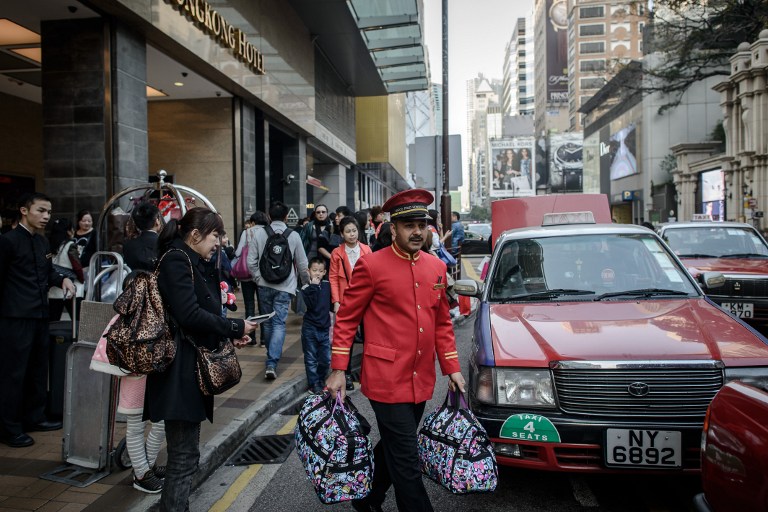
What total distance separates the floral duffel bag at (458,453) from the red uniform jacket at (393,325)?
168 millimetres

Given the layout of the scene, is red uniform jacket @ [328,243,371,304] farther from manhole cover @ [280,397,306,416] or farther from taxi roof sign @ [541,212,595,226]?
taxi roof sign @ [541,212,595,226]

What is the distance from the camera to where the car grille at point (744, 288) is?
7.13 meters

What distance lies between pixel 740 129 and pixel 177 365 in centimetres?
3478

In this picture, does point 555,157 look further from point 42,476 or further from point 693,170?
point 42,476

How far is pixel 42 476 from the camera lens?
12.4 ft

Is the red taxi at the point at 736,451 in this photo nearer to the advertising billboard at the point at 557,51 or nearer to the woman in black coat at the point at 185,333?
the woman in black coat at the point at 185,333

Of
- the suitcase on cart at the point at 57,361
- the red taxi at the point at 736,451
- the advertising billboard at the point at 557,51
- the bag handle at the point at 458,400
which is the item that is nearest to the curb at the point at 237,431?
the suitcase on cart at the point at 57,361

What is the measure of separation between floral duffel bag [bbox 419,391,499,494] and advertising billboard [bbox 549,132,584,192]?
83.8m

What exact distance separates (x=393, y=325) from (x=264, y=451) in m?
2.26

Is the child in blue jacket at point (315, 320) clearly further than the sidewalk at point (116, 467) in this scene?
Yes

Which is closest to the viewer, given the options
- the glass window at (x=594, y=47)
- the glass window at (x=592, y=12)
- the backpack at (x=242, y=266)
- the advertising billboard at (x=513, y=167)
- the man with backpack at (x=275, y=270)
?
the man with backpack at (x=275, y=270)

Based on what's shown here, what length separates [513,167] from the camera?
74.7m

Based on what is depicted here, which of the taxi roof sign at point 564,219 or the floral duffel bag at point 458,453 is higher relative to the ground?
the taxi roof sign at point 564,219

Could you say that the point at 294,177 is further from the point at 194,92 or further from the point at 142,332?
the point at 142,332
